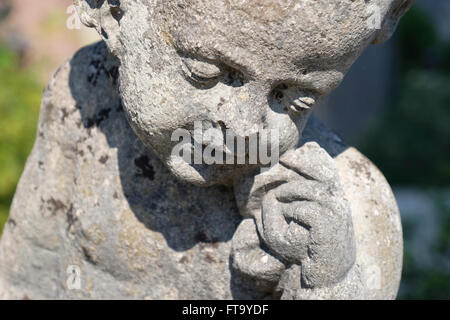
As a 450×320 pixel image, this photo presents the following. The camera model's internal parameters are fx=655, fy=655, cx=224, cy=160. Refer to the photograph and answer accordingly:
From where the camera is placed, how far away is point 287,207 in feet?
3.25

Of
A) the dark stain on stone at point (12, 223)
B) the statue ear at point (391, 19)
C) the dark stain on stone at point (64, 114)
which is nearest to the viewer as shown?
the statue ear at point (391, 19)

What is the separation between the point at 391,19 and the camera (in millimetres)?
945

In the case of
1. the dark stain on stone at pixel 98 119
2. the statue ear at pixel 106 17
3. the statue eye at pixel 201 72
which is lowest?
the statue eye at pixel 201 72

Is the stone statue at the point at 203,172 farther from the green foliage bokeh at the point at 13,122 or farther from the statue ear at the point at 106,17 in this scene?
the green foliage bokeh at the point at 13,122

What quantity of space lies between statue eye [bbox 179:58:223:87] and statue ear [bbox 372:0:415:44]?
24cm

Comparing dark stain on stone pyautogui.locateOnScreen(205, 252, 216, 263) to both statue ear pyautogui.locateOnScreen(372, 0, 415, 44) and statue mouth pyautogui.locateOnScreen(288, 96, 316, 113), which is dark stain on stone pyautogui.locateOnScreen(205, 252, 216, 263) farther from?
statue ear pyautogui.locateOnScreen(372, 0, 415, 44)

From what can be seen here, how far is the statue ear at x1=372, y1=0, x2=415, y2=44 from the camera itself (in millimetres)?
908

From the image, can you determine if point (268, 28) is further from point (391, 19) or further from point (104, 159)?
point (104, 159)

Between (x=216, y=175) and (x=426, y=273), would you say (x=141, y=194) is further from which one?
(x=426, y=273)

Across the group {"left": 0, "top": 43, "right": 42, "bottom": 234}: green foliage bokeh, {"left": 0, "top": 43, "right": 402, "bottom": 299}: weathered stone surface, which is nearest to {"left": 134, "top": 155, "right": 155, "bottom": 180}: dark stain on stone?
{"left": 0, "top": 43, "right": 402, "bottom": 299}: weathered stone surface

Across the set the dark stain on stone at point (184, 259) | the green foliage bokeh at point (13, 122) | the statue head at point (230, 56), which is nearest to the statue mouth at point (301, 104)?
the statue head at point (230, 56)

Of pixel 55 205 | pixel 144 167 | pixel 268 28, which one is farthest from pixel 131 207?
pixel 268 28

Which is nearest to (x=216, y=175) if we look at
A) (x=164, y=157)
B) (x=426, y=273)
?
(x=164, y=157)

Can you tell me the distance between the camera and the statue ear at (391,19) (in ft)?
2.98
